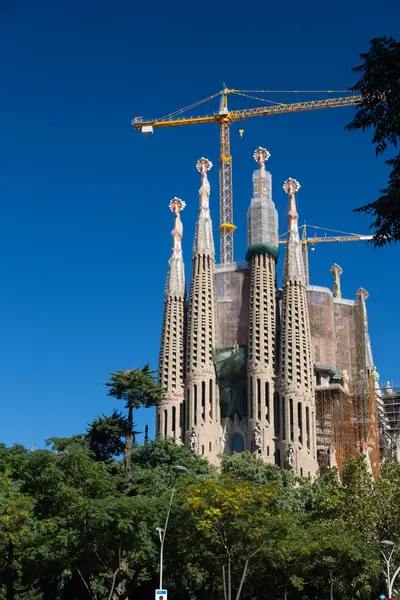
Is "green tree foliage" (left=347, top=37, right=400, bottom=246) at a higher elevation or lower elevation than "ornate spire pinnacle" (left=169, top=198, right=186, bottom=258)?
lower

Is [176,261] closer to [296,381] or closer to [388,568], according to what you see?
[296,381]

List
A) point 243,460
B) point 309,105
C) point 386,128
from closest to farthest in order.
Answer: point 386,128, point 243,460, point 309,105

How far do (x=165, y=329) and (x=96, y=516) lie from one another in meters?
47.3

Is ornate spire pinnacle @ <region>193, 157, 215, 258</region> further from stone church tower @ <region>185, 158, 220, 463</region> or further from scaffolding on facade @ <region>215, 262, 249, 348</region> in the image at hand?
scaffolding on facade @ <region>215, 262, 249, 348</region>

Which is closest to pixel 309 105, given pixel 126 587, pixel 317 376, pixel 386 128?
pixel 317 376

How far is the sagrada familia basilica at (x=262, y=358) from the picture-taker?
72.6 meters

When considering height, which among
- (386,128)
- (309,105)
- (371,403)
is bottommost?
(386,128)

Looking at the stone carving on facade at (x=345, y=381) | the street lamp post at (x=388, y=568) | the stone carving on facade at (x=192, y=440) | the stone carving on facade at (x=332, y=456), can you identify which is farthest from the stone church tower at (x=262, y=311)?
the street lamp post at (x=388, y=568)

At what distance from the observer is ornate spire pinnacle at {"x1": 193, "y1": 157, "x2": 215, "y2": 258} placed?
79938 mm

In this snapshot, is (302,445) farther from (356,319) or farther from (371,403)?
(356,319)

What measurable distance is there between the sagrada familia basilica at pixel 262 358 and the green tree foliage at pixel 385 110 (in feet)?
178

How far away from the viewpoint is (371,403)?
8088 cm

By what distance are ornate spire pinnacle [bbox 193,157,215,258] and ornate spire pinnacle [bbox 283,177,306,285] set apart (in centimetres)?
697

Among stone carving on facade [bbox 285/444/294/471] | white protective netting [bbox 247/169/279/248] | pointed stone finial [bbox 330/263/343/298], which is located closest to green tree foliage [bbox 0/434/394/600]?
stone carving on facade [bbox 285/444/294/471]
